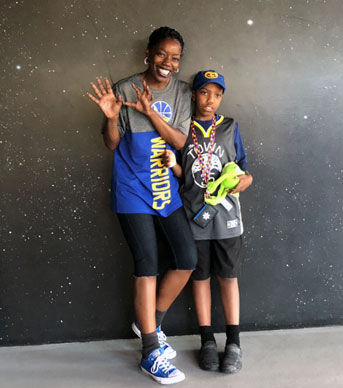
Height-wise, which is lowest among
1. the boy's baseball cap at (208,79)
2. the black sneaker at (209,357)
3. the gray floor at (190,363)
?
the gray floor at (190,363)

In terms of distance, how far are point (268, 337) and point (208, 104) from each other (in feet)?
4.01

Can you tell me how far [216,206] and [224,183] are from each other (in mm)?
118

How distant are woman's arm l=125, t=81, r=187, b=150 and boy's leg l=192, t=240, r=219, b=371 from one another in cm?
50

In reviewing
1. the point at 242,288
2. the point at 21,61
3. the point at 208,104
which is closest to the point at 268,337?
the point at 242,288

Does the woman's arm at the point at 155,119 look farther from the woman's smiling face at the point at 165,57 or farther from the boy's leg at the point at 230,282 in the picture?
the boy's leg at the point at 230,282

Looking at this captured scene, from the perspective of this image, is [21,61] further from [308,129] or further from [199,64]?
[308,129]

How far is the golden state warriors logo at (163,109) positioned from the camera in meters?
2.05

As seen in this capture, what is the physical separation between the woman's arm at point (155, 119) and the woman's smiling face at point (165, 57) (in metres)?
0.12

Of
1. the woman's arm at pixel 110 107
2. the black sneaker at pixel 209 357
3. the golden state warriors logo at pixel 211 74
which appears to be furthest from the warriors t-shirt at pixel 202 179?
the black sneaker at pixel 209 357

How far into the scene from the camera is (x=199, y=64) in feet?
7.44

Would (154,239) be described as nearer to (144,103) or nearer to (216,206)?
(216,206)

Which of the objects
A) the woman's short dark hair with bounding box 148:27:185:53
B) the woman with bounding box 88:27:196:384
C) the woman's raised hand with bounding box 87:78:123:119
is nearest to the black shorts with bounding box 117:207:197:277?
the woman with bounding box 88:27:196:384

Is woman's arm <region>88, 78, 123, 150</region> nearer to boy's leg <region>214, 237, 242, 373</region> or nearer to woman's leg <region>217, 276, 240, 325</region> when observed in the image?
boy's leg <region>214, 237, 242, 373</region>

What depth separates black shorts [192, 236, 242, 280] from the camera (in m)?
2.19
